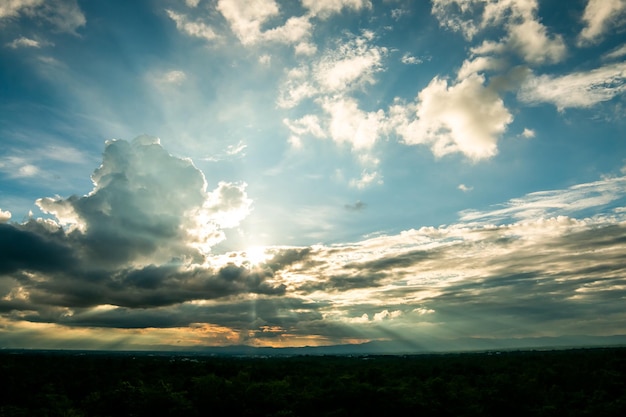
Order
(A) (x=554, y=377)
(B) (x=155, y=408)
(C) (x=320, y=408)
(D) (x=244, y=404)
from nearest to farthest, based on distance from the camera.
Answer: (B) (x=155, y=408) → (D) (x=244, y=404) → (C) (x=320, y=408) → (A) (x=554, y=377)

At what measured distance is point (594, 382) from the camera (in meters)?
76.2

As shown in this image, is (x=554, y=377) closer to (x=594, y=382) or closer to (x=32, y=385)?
(x=594, y=382)

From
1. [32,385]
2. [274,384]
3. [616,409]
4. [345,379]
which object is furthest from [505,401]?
[32,385]

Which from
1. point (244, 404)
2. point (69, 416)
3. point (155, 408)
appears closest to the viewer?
point (69, 416)

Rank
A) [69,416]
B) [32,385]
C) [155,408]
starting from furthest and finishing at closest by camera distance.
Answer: [32,385], [155,408], [69,416]

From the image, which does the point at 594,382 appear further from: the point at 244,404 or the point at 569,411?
the point at 244,404

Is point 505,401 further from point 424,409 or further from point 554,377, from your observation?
point 554,377

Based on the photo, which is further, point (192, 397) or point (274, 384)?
point (274, 384)

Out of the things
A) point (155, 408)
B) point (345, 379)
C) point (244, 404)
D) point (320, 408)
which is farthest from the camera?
point (345, 379)

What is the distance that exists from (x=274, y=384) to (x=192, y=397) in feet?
34.8

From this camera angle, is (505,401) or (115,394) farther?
(505,401)

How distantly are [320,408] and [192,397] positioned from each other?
16434mm

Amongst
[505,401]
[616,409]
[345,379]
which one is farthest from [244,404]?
[616,409]

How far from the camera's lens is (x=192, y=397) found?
176 ft
